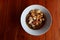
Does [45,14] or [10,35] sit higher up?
[45,14]

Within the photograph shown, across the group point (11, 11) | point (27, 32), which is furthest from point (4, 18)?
point (27, 32)

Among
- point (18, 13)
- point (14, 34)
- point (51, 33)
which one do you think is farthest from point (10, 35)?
point (51, 33)

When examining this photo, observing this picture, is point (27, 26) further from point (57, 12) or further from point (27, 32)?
point (57, 12)

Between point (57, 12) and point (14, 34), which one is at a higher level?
point (57, 12)

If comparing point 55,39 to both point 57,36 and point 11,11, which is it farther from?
point 11,11

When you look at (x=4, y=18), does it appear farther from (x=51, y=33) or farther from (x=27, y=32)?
(x=51, y=33)
